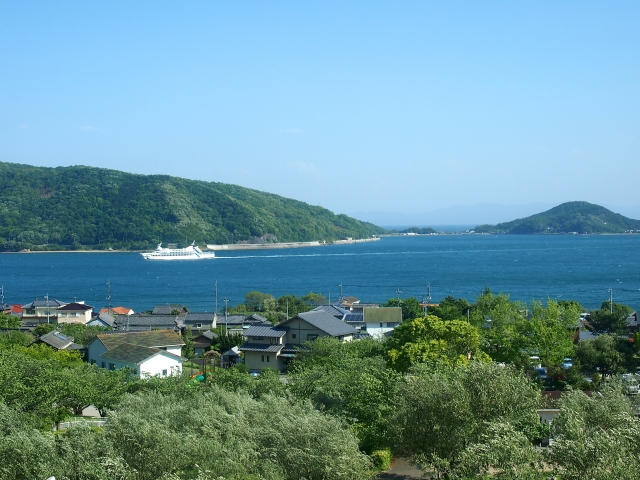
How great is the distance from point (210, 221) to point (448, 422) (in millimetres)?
87053

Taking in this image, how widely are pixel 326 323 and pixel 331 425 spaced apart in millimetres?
9492

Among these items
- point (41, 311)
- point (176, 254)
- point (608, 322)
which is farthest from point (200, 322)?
point (176, 254)

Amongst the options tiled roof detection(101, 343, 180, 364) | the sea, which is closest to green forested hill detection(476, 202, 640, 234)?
the sea

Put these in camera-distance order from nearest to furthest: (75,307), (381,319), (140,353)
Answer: (140,353) < (381,319) < (75,307)

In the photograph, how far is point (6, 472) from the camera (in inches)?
219

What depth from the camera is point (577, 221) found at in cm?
12744

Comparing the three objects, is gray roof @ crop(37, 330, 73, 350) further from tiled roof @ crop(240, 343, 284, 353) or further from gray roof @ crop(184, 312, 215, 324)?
gray roof @ crop(184, 312, 215, 324)

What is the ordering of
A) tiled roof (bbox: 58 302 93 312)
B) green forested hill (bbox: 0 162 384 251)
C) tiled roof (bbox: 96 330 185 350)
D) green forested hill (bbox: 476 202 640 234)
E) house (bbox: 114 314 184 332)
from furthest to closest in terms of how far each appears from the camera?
1. green forested hill (bbox: 476 202 640 234)
2. green forested hill (bbox: 0 162 384 251)
3. tiled roof (bbox: 58 302 93 312)
4. house (bbox: 114 314 184 332)
5. tiled roof (bbox: 96 330 185 350)

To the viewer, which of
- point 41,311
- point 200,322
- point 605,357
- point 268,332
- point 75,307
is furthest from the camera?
point 41,311

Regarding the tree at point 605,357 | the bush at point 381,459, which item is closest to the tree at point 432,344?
the bush at point 381,459

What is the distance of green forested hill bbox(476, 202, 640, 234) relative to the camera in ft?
411

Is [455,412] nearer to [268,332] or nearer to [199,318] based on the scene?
[268,332]

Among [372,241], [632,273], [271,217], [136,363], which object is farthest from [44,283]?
[372,241]

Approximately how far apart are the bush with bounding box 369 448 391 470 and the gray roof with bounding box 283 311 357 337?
6.93 meters
